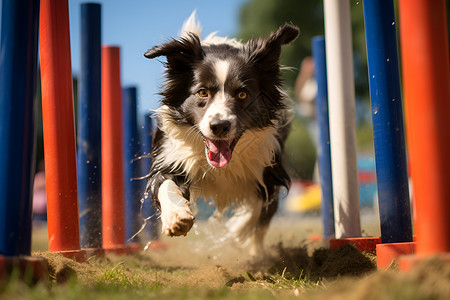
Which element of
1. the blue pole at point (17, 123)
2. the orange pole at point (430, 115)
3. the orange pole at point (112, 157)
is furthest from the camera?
the orange pole at point (112, 157)

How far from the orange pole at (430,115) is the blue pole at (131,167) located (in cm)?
332

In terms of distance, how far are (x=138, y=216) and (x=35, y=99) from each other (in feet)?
10.0

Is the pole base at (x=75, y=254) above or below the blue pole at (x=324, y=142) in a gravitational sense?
below

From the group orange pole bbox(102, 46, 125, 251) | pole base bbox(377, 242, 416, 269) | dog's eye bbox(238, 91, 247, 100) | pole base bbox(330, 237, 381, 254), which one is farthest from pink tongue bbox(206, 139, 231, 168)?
orange pole bbox(102, 46, 125, 251)

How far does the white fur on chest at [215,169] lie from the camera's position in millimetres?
3916

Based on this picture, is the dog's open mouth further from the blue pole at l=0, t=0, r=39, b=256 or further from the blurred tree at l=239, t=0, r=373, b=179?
the blurred tree at l=239, t=0, r=373, b=179

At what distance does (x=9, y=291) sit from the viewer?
1775 millimetres

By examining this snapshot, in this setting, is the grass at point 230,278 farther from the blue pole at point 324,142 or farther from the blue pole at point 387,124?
the blue pole at point 324,142

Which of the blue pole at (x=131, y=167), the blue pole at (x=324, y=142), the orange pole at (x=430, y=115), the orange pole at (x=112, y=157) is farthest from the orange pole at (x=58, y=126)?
the blue pole at (x=324, y=142)

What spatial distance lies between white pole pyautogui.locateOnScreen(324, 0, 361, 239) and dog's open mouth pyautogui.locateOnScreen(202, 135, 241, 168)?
829 mm

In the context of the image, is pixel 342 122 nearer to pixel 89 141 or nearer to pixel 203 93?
pixel 203 93

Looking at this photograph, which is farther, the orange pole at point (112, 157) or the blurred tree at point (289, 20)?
the blurred tree at point (289, 20)

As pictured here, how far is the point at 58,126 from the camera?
10.3 feet

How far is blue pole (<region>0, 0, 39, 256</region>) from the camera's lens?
2.15 meters
